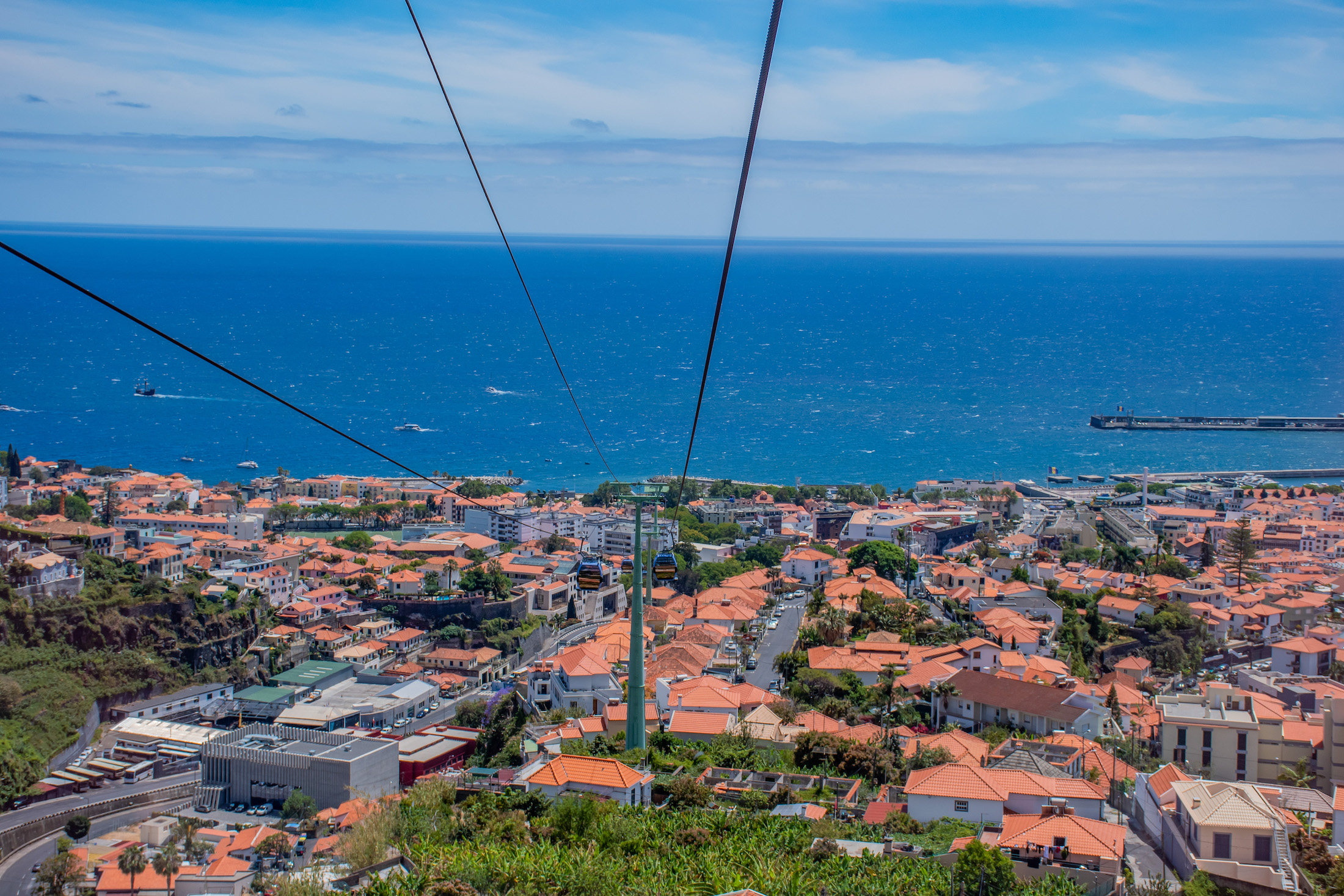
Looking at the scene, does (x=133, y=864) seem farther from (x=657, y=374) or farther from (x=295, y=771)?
(x=657, y=374)

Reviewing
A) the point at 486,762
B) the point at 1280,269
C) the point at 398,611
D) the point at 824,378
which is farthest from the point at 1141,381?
the point at 1280,269

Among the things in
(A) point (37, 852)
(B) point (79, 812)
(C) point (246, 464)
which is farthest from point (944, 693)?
(C) point (246, 464)

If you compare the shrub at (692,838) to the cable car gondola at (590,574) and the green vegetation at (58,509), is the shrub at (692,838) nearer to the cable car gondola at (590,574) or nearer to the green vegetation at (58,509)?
the cable car gondola at (590,574)

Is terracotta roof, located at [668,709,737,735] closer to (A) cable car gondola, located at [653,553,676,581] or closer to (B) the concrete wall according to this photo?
(B) the concrete wall

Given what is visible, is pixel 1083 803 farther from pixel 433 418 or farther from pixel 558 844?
pixel 433 418

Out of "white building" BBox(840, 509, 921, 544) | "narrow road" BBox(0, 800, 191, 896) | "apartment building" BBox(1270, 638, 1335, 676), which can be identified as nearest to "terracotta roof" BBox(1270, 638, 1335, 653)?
"apartment building" BBox(1270, 638, 1335, 676)
